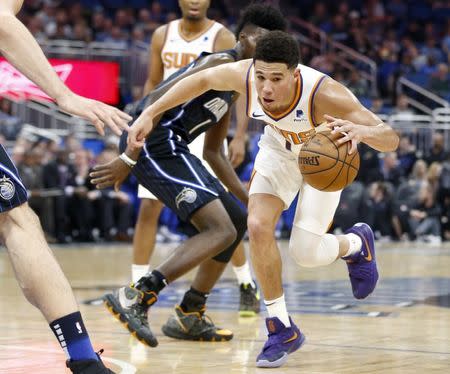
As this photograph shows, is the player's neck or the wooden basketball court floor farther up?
the player's neck

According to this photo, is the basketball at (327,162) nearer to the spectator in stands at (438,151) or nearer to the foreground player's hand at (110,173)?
the foreground player's hand at (110,173)

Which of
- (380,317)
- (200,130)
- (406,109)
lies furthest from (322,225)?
(406,109)

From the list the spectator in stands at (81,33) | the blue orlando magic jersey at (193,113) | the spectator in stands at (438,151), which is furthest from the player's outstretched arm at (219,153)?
the spectator in stands at (81,33)

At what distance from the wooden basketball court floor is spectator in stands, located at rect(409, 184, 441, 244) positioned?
6.67 meters

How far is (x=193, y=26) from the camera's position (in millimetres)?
7742

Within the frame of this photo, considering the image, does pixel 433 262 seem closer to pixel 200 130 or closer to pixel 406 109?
pixel 200 130

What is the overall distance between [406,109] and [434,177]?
3.25m

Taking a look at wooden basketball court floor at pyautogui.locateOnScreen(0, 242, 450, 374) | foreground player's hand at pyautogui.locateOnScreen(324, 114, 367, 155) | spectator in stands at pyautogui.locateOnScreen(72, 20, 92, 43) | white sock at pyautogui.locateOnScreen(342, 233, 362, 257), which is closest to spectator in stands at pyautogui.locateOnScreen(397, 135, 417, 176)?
spectator in stands at pyautogui.locateOnScreen(72, 20, 92, 43)

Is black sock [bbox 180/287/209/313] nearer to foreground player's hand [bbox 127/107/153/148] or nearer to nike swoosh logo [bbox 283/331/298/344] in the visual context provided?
nike swoosh logo [bbox 283/331/298/344]

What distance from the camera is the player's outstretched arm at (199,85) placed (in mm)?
5184

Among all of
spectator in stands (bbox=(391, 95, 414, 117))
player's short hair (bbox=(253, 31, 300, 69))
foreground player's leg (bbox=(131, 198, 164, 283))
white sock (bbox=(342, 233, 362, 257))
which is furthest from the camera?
spectator in stands (bbox=(391, 95, 414, 117))

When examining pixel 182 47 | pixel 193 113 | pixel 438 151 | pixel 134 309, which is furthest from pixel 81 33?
pixel 134 309

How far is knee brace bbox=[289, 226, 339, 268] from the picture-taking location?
5328mm

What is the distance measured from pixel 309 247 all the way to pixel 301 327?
1130 mm
